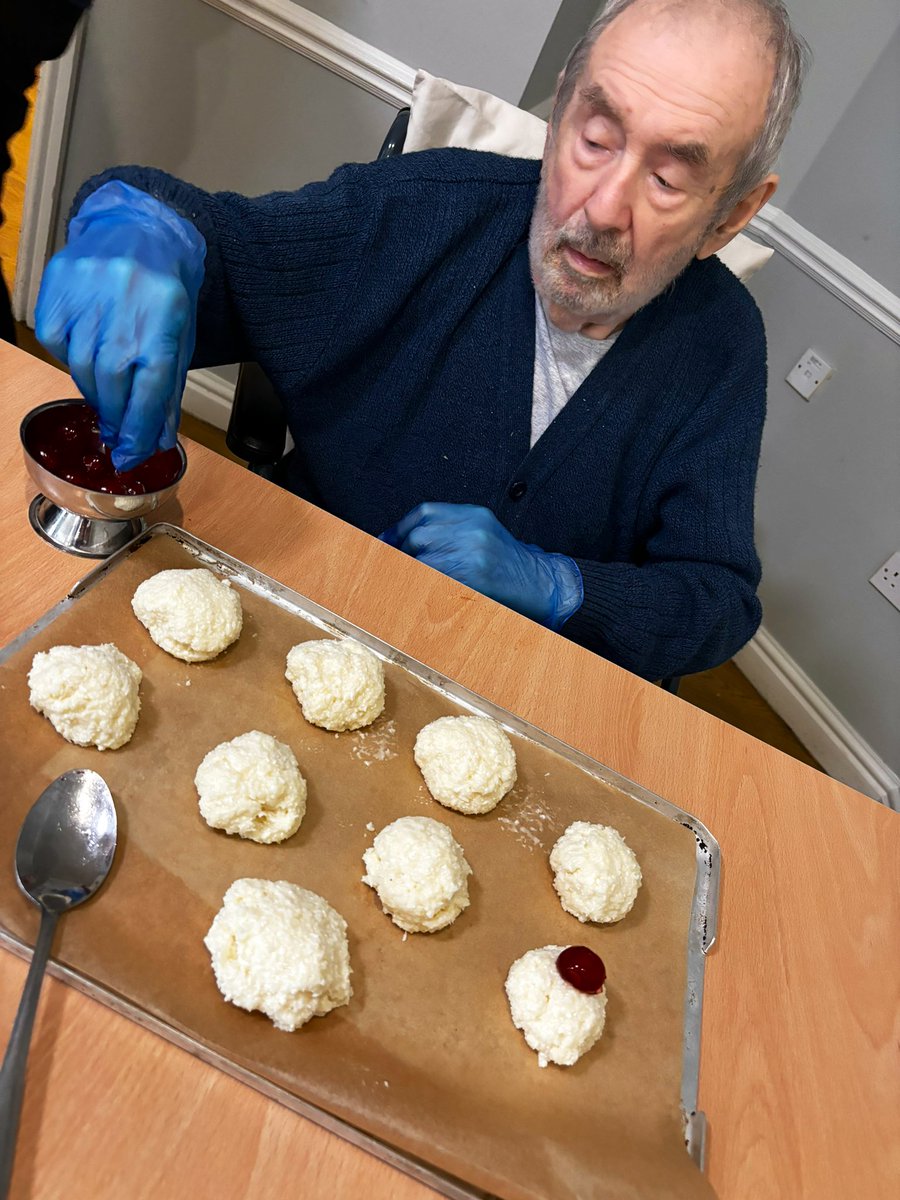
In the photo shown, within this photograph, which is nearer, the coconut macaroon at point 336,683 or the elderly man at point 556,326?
the coconut macaroon at point 336,683

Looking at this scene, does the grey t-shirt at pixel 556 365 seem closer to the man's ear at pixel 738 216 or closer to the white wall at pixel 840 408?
the man's ear at pixel 738 216

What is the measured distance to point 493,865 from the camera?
0.97 m

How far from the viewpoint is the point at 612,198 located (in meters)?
1.24

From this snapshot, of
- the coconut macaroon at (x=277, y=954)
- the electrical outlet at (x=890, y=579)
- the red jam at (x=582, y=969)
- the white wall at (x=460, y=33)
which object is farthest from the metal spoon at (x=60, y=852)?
the electrical outlet at (x=890, y=579)

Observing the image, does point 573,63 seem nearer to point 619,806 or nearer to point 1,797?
point 619,806

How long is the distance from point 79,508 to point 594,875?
Result: 70cm

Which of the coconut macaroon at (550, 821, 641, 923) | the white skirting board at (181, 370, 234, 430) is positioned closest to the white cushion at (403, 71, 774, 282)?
the coconut macaroon at (550, 821, 641, 923)

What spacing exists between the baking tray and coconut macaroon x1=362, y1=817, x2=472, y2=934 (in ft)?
0.07

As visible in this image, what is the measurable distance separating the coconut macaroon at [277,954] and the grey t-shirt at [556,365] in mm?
968

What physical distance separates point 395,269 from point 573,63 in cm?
41

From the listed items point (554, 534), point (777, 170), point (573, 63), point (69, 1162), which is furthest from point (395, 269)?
point (777, 170)

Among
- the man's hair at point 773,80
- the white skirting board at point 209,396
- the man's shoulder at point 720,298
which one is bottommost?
the white skirting board at point 209,396

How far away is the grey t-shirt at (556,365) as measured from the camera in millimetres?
1500

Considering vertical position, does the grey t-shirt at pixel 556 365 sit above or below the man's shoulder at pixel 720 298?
below
